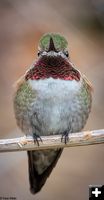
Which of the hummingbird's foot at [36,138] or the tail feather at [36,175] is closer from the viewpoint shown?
the hummingbird's foot at [36,138]

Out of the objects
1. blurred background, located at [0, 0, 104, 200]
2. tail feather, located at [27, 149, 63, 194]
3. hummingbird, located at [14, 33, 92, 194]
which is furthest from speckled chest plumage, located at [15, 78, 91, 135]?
blurred background, located at [0, 0, 104, 200]

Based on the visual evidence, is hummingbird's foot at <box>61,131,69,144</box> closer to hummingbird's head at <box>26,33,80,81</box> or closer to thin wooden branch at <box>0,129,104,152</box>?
thin wooden branch at <box>0,129,104,152</box>

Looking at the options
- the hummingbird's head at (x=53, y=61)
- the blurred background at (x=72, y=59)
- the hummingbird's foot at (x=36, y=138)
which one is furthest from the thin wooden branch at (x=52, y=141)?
the blurred background at (x=72, y=59)

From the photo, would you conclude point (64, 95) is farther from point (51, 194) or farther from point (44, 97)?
point (51, 194)

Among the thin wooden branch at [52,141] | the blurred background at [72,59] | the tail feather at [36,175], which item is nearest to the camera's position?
the thin wooden branch at [52,141]

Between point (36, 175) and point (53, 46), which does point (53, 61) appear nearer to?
point (53, 46)

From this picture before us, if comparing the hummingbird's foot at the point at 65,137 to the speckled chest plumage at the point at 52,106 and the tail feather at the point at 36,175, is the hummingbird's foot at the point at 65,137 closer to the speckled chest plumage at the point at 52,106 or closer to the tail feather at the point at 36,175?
the speckled chest plumage at the point at 52,106
